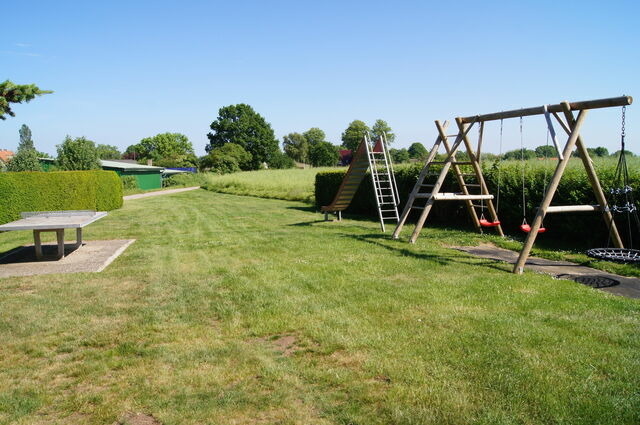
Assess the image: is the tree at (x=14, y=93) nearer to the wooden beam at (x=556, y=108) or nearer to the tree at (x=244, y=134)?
the wooden beam at (x=556, y=108)

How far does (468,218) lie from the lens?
13.7m

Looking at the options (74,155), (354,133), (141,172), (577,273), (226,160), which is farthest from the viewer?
(354,133)

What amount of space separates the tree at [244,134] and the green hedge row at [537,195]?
249ft

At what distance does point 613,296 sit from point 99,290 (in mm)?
7011

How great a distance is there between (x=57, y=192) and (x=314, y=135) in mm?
105832

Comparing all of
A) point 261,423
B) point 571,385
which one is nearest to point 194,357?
point 261,423

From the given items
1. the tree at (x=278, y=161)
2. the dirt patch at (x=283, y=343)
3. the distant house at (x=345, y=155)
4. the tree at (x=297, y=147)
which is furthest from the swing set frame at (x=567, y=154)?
the tree at (x=297, y=147)

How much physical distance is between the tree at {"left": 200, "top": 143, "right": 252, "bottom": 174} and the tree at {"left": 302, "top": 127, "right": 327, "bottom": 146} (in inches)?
1686

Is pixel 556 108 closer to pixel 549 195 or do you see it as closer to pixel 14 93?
pixel 549 195

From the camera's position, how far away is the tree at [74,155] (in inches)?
1433

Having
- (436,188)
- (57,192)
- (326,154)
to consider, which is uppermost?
(326,154)

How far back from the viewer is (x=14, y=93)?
13430mm

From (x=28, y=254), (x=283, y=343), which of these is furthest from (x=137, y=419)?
(x=28, y=254)

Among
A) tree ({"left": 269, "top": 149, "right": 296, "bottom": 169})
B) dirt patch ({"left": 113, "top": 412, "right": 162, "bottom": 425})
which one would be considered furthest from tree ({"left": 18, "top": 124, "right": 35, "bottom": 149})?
dirt patch ({"left": 113, "top": 412, "right": 162, "bottom": 425})
